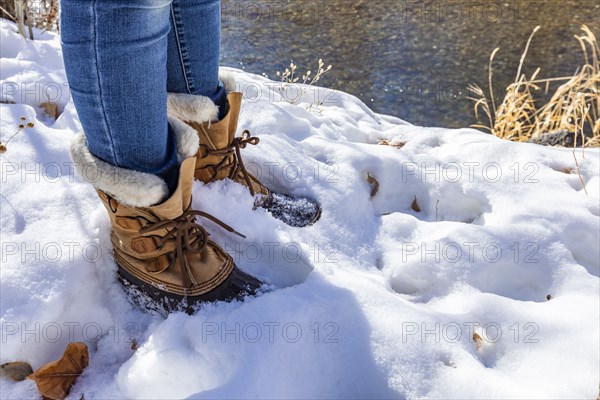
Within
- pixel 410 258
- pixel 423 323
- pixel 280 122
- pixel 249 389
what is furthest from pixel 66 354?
pixel 280 122

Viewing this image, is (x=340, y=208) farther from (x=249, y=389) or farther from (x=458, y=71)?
(x=458, y=71)

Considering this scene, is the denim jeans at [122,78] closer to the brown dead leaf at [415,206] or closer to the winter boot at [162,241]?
the winter boot at [162,241]

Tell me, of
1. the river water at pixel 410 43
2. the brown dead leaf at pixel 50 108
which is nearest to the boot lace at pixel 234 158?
the brown dead leaf at pixel 50 108

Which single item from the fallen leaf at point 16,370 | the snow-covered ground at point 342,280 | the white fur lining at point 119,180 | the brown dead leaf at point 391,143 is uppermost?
the white fur lining at point 119,180

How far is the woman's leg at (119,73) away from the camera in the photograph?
1.05 m

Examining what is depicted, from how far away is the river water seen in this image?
13.4 feet

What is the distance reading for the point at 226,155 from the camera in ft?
5.25

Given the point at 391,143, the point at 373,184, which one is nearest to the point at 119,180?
the point at 373,184

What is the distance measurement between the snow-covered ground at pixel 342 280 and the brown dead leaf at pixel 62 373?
0.03m

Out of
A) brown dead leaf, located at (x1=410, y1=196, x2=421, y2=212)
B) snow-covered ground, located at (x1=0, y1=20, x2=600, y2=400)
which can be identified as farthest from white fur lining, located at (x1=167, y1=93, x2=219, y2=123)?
brown dead leaf, located at (x1=410, y1=196, x2=421, y2=212)

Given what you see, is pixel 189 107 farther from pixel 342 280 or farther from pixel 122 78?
pixel 342 280

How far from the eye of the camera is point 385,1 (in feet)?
17.5

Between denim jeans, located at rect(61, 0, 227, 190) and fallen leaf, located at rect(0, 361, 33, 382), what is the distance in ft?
1.60

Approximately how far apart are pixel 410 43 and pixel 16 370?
4.05 metres
